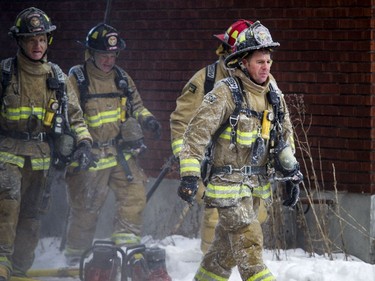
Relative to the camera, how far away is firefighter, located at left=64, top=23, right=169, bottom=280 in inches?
399

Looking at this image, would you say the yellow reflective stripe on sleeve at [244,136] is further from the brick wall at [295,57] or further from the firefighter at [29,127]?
the brick wall at [295,57]

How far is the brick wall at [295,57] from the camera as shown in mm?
10070

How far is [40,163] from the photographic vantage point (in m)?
9.06

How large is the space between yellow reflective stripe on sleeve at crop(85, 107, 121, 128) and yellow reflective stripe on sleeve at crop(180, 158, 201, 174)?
2.88 m

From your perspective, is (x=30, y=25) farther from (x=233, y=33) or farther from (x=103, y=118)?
(x=233, y=33)

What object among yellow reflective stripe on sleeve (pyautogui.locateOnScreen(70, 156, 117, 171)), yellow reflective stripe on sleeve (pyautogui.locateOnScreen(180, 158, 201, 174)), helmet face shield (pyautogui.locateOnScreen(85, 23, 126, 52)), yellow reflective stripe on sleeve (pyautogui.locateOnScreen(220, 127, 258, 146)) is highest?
helmet face shield (pyautogui.locateOnScreen(85, 23, 126, 52))

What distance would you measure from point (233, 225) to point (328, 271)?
1.66 m

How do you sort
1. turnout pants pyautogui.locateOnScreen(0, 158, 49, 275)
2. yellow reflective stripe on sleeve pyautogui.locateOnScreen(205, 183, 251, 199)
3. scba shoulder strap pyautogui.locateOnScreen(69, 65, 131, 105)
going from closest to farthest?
yellow reflective stripe on sleeve pyautogui.locateOnScreen(205, 183, 251, 199), turnout pants pyautogui.locateOnScreen(0, 158, 49, 275), scba shoulder strap pyautogui.locateOnScreen(69, 65, 131, 105)

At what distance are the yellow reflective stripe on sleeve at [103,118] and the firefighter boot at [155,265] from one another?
1742mm

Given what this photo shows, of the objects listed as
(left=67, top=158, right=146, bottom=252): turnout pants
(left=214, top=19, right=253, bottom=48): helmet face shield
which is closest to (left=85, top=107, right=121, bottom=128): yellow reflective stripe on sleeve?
(left=67, top=158, right=146, bottom=252): turnout pants

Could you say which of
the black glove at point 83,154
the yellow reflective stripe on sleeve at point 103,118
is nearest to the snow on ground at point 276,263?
the black glove at point 83,154

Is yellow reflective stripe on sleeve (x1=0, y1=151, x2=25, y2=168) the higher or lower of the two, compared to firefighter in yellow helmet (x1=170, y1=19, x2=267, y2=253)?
lower

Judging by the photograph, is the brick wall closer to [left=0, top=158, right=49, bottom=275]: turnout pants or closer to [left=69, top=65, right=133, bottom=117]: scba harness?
[left=69, top=65, right=133, bottom=117]: scba harness

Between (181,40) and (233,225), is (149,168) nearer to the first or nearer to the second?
(181,40)
